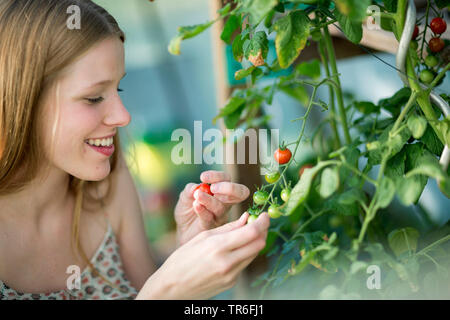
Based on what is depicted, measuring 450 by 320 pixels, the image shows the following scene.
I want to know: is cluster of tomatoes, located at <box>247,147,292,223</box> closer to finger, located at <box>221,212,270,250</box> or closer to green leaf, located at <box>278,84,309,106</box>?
finger, located at <box>221,212,270,250</box>

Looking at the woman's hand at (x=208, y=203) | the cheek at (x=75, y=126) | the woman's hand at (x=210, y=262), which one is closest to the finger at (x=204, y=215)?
the woman's hand at (x=208, y=203)

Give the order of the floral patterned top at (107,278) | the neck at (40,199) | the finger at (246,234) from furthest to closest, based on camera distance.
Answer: the floral patterned top at (107,278) → the neck at (40,199) → the finger at (246,234)

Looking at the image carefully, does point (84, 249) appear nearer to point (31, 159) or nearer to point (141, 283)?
point (141, 283)

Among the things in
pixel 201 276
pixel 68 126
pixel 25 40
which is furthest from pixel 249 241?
pixel 25 40

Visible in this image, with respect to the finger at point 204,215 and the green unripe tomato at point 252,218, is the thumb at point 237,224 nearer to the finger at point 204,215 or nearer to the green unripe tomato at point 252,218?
the green unripe tomato at point 252,218

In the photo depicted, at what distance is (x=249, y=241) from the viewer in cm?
66

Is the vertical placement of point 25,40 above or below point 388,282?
above

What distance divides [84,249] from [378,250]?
2.70 ft

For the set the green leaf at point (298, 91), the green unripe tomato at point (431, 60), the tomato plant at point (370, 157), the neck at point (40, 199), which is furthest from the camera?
the green leaf at point (298, 91)

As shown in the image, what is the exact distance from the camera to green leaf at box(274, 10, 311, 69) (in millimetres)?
589

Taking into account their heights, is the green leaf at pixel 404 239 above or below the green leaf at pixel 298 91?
below

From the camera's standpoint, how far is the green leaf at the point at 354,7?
44 centimetres

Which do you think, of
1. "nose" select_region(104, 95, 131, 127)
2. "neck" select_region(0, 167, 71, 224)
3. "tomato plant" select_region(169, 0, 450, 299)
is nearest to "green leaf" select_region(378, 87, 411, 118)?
"tomato plant" select_region(169, 0, 450, 299)

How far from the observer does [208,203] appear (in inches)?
35.3
